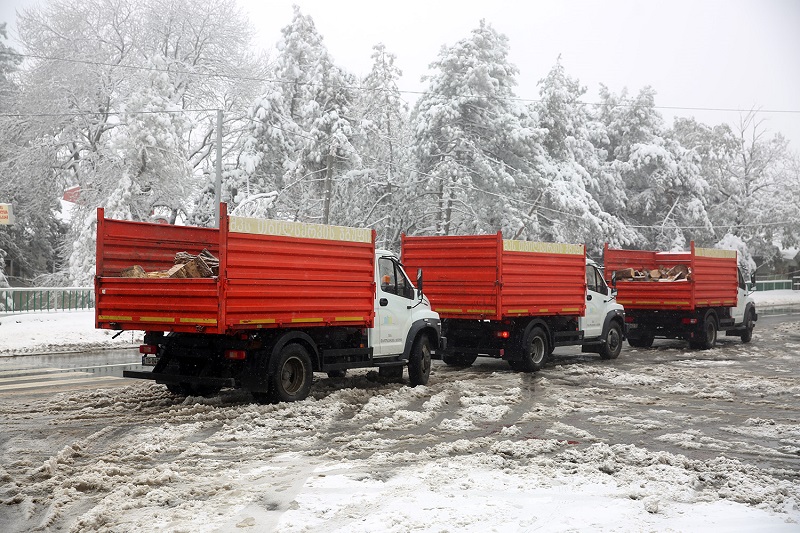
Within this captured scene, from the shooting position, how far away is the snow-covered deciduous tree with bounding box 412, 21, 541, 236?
115ft

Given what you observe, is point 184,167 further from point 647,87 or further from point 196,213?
point 647,87

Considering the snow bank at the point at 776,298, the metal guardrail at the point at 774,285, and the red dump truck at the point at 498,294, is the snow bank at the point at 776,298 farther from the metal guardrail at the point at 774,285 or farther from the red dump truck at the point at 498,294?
the red dump truck at the point at 498,294

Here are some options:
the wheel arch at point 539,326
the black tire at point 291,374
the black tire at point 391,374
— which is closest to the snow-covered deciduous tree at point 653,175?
the wheel arch at point 539,326

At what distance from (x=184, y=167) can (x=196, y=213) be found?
14.4ft

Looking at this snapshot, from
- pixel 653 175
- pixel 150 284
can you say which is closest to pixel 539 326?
pixel 150 284

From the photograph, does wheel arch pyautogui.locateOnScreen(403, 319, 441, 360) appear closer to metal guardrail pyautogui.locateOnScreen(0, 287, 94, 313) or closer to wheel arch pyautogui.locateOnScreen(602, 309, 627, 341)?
wheel arch pyautogui.locateOnScreen(602, 309, 627, 341)

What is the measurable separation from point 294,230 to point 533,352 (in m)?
6.69

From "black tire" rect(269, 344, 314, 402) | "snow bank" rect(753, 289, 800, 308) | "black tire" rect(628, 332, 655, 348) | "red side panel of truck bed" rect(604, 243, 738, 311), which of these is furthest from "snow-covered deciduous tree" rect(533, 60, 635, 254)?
"black tire" rect(269, 344, 314, 402)

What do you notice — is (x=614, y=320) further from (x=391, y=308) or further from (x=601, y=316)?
(x=391, y=308)

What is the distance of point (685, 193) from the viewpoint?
175 feet

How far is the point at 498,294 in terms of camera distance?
14.9m

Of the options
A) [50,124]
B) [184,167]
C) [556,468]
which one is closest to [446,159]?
[184,167]

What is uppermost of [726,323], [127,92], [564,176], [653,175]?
[127,92]

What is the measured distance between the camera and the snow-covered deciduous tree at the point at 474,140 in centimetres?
3497
